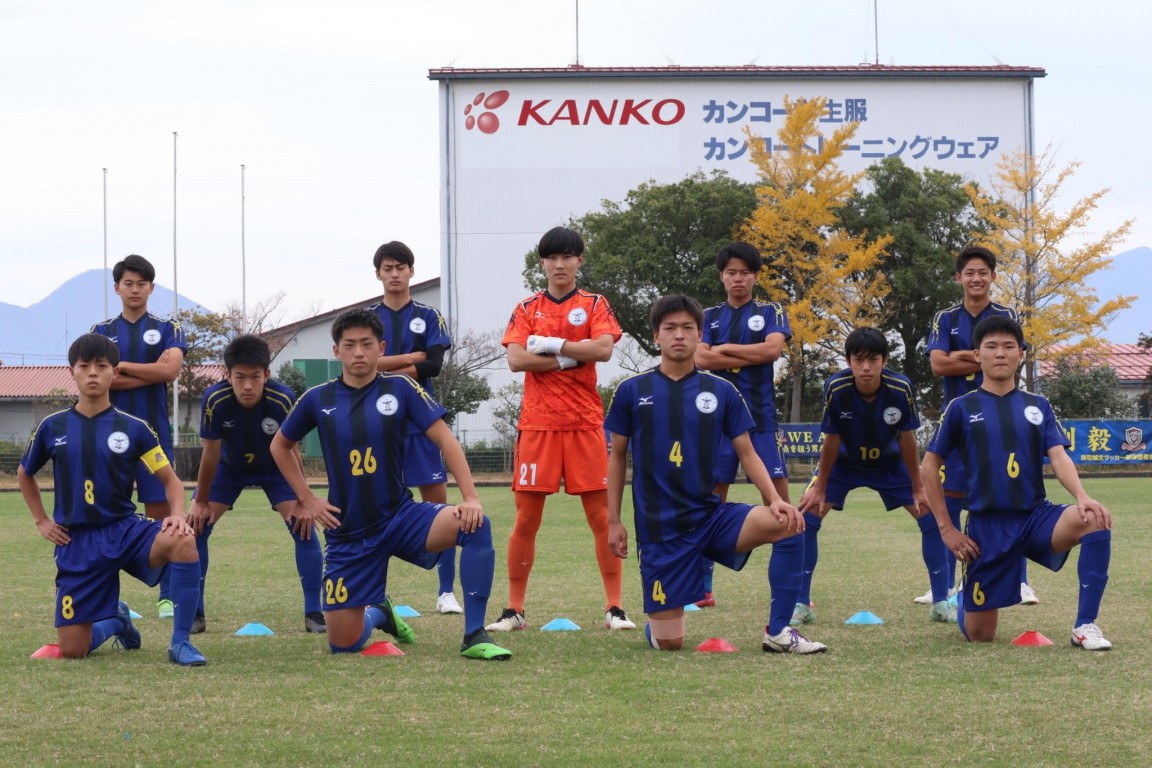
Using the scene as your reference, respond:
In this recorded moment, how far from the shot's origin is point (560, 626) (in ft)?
24.7

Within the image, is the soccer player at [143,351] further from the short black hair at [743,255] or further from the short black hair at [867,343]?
the short black hair at [867,343]

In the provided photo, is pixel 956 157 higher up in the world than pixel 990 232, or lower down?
higher up

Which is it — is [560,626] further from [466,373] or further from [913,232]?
[466,373]

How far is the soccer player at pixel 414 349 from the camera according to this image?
26.8 ft

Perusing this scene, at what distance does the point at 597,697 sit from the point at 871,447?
3304mm

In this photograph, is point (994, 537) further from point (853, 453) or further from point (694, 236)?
point (694, 236)

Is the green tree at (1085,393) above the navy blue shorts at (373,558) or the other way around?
above

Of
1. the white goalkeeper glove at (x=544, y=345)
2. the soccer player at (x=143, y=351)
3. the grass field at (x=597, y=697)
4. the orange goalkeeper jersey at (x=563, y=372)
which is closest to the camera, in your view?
the grass field at (x=597, y=697)

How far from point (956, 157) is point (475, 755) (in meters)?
47.9

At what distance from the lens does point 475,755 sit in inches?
172

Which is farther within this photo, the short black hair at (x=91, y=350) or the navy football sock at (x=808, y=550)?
the navy football sock at (x=808, y=550)


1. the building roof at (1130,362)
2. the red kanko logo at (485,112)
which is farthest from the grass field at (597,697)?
the building roof at (1130,362)

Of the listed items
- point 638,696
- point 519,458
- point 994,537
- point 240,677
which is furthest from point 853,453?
point 240,677

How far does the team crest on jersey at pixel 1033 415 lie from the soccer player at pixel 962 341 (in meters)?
1.40
